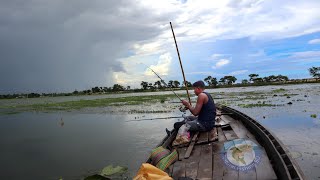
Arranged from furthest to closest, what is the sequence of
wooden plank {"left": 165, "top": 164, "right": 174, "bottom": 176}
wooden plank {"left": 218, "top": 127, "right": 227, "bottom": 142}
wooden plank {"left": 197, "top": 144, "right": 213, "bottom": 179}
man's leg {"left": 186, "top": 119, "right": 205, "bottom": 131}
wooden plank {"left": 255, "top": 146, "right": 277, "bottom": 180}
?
man's leg {"left": 186, "top": 119, "right": 205, "bottom": 131} < wooden plank {"left": 218, "top": 127, "right": 227, "bottom": 142} < wooden plank {"left": 165, "top": 164, "right": 174, "bottom": 176} < wooden plank {"left": 197, "top": 144, "right": 213, "bottom": 179} < wooden plank {"left": 255, "top": 146, "right": 277, "bottom": 180}

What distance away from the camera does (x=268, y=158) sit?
5215 millimetres

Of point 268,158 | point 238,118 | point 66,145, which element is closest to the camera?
point 268,158

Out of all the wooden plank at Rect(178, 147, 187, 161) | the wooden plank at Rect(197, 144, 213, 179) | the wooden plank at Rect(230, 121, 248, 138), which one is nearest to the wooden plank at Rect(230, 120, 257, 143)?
the wooden plank at Rect(230, 121, 248, 138)

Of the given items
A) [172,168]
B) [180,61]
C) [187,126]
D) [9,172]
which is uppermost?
[180,61]

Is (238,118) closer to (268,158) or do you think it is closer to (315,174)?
(315,174)

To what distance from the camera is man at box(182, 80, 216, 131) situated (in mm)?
6918

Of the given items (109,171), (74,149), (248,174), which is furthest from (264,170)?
Result: (74,149)

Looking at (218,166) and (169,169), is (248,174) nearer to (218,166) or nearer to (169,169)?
(218,166)

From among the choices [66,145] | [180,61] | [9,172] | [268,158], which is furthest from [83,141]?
[268,158]

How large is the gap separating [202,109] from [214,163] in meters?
2.06

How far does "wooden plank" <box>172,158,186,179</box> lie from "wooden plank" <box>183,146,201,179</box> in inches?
2.9

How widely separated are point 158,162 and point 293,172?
7.64ft

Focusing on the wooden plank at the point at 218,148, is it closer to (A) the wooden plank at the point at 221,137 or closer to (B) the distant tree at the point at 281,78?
(A) the wooden plank at the point at 221,137

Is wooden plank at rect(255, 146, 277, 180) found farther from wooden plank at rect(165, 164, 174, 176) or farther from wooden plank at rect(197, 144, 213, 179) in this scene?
wooden plank at rect(165, 164, 174, 176)
